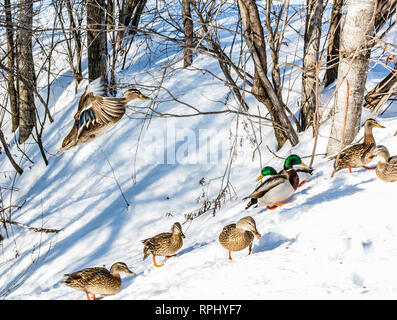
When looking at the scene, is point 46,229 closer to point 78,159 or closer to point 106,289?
point 78,159

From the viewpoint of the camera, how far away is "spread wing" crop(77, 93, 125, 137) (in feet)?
6.51

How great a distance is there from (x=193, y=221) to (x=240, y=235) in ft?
8.58

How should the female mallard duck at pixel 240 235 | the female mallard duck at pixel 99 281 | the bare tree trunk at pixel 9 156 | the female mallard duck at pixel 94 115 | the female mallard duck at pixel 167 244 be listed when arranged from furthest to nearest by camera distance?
the bare tree trunk at pixel 9 156 → the female mallard duck at pixel 167 244 → the female mallard duck at pixel 99 281 → the female mallard duck at pixel 240 235 → the female mallard duck at pixel 94 115

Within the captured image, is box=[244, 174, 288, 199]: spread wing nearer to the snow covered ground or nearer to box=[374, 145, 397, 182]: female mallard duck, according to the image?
the snow covered ground

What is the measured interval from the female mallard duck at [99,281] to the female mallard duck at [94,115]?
2.25 metres

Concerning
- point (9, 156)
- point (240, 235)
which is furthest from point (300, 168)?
point (9, 156)

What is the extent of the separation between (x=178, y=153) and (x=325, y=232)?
459 centimetres

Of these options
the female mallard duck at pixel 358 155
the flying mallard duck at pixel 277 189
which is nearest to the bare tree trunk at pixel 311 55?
the female mallard duck at pixel 358 155

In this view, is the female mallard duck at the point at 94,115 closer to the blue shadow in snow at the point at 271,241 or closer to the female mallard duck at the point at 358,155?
the blue shadow in snow at the point at 271,241

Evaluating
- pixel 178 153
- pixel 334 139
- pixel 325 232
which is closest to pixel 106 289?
pixel 325 232

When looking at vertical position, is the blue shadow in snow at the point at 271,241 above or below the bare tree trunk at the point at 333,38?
below

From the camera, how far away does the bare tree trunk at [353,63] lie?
4590mm

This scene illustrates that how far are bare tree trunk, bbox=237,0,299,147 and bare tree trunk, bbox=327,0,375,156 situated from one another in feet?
3.03

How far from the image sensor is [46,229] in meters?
7.27
